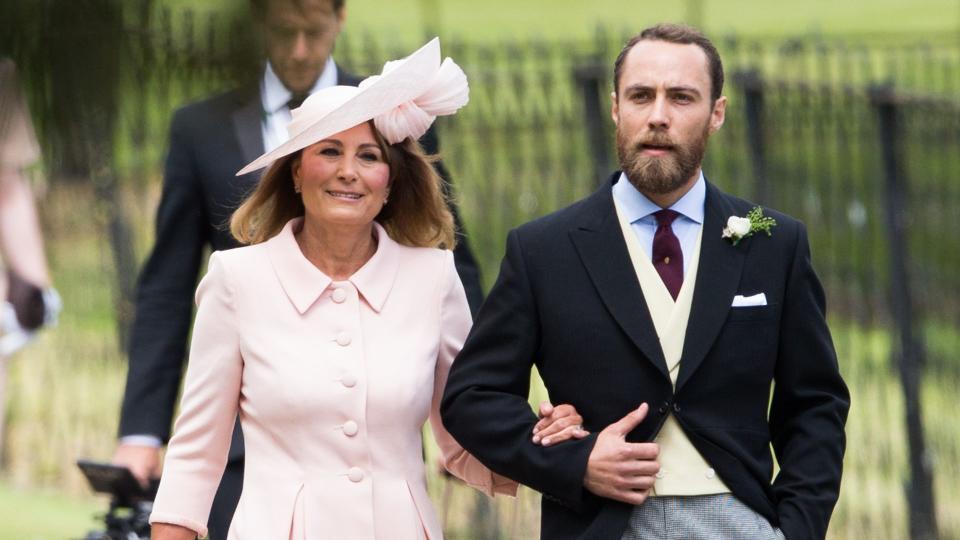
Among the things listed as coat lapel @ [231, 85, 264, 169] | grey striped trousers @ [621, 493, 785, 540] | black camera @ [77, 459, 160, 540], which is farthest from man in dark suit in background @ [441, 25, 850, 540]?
coat lapel @ [231, 85, 264, 169]

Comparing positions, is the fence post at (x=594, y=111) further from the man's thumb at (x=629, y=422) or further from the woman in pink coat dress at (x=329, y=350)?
the man's thumb at (x=629, y=422)

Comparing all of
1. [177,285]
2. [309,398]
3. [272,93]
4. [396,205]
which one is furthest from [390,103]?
[272,93]

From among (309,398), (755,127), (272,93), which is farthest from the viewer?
(755,127)

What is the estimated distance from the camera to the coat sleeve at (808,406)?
3547mm

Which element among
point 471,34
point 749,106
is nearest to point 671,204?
point 749,106

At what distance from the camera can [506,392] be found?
3570 mm

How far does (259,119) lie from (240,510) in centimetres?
205

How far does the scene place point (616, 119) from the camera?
3613mm

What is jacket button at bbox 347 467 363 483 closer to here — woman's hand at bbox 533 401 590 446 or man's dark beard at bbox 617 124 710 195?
woman's hand at bbox 533 401 590 446

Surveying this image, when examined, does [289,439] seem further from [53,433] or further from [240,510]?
[53,433]

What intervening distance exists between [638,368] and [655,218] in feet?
1.07

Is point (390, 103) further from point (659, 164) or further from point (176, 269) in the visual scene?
point (176, 269)

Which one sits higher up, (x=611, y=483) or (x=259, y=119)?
(x=259, y=119)

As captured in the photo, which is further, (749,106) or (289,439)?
(749,106)
